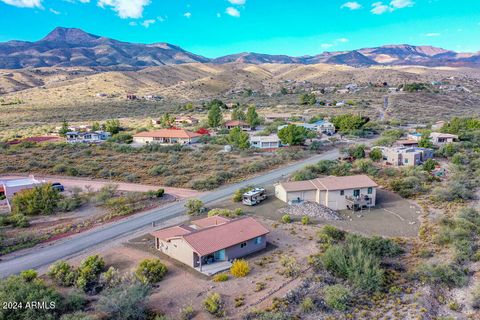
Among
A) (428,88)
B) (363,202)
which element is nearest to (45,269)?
(363,202)

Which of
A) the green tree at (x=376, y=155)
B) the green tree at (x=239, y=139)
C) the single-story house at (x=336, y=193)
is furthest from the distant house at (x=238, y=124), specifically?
the single-story house at (x=336, y=193)

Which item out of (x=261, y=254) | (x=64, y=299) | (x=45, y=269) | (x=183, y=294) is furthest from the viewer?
(x=261, y=254)

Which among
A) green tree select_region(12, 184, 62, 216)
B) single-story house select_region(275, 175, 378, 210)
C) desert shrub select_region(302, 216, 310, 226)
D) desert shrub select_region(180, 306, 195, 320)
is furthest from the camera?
single-story house select_region(275, 175, 378, 210)

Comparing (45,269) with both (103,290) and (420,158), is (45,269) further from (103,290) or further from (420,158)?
(420,158)

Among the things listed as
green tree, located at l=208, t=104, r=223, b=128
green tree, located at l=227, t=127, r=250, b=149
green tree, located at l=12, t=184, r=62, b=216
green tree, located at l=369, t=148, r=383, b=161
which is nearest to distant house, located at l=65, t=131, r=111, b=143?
green tree, located at l=208, t=104, r=223, b=128

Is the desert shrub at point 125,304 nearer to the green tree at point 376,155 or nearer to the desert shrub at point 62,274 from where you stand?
the desert shrub at point 62,274

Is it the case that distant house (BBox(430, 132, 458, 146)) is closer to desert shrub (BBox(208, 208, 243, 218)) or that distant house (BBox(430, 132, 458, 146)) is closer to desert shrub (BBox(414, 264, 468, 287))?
desert shrub (BBox(208, 208, 243, 218))

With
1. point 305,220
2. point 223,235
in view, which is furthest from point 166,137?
point 223,235
